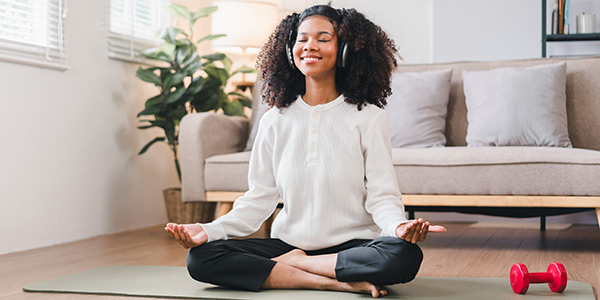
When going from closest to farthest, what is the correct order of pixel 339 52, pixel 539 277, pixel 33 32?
pixel 539 277 < pixel 339 52 < pixel 33 32

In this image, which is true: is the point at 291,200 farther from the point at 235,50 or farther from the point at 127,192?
the point at 235,50

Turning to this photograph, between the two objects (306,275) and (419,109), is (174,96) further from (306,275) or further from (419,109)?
(306,275)

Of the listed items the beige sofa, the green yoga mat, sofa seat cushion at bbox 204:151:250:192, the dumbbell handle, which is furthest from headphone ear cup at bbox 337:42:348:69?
sofa seat cushion at bbox 204:151:250:192

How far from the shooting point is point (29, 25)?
278 cm

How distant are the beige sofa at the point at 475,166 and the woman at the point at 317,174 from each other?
0.91 m

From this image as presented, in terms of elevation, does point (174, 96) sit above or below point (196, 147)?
above

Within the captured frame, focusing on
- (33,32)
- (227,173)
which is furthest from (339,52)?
(33,32)

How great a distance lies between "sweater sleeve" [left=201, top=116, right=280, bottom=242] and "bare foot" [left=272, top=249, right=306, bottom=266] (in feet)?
0.36

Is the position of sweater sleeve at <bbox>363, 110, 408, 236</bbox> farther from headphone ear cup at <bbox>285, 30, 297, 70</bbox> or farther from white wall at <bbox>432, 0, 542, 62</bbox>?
white wall at <bbox>432, 0, 542, 62</bbox>

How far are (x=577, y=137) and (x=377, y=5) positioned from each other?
1.66 metres

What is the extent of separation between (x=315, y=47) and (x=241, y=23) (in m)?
2.17

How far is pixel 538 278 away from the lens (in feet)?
5.22

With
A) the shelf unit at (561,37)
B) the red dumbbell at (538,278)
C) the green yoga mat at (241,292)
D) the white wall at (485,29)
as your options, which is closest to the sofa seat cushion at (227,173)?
the green yoga mat at (241,292)

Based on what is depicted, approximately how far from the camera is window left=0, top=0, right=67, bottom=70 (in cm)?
263
